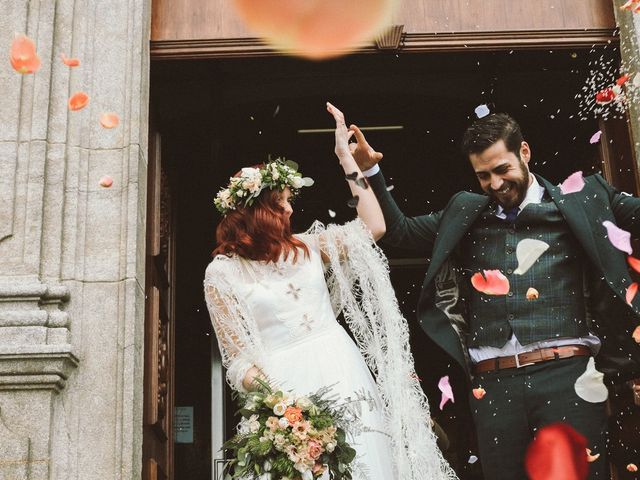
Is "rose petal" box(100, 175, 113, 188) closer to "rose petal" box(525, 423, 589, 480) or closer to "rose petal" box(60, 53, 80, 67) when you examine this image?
"rose petal" box(60, 53, 80, 67)

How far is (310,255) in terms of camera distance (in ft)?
14.8

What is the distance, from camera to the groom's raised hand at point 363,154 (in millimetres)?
4395

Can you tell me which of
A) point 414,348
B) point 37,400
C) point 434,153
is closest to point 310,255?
point 37,400

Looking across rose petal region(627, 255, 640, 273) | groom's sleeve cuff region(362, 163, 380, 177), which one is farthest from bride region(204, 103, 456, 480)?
rose petal region(627, 255, 640, 273)

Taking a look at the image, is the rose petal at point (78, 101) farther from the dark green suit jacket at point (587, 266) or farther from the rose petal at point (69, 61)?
the dark green suit jacket at point (587, 266)

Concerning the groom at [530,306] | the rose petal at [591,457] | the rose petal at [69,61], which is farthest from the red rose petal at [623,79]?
the rose petal at [69,61]

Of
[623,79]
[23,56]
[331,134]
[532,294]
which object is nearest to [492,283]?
[532,294]

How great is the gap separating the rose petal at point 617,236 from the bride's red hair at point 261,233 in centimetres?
141

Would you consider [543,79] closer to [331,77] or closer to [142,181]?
[331,77]

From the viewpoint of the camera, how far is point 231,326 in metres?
4.27

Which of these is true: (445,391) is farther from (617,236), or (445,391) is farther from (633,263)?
(617,236)

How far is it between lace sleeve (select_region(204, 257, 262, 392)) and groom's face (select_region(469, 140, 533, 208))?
1275 mm

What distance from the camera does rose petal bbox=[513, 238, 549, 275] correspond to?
13.2 feet

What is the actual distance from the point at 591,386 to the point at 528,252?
2.07 feet
